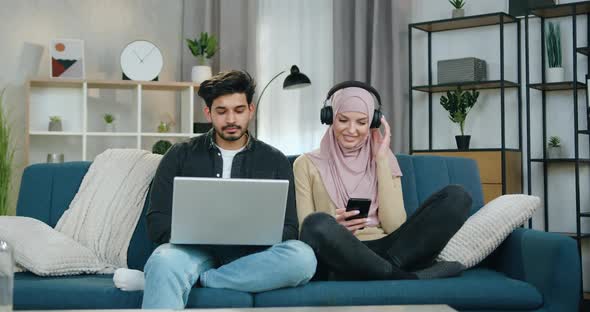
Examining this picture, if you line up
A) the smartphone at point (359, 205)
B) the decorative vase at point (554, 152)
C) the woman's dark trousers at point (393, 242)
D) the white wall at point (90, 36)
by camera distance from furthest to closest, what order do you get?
the white wall at point (90, 36), the decorative vase at point (554, 152), the smartphone at point (359, 205), the woman's dark trousers at point (393, 242)

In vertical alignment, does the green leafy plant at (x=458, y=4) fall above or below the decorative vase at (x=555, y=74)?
above

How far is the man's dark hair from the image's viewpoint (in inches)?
106

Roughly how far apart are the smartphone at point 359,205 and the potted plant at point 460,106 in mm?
2021

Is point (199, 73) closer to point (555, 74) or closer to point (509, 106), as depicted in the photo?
point (509, 106)

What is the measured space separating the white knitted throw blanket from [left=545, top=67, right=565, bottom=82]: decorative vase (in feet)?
7.78

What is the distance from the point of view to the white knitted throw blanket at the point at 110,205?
2.85m

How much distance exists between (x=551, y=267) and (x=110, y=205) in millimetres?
1582

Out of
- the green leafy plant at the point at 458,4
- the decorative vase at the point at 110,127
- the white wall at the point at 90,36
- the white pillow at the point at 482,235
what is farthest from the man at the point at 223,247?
the white wall at the point at 90,36

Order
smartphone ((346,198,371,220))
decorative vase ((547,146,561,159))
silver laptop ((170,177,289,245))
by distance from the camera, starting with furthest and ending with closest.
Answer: decorative vase ((547,146,561,159)) → smartphone ((346,198,371,220)) → silver laptop ((170,177,289,245))

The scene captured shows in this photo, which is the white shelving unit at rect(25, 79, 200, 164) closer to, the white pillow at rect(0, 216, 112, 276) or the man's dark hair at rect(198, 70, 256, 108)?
the white pillow at rect(0, 216, 112, 276)

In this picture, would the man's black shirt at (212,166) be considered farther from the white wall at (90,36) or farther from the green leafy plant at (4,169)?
the white wall at (90,36)

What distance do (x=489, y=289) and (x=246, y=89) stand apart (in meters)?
1.07

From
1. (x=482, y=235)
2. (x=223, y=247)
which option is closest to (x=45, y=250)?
(x=223, y=247)

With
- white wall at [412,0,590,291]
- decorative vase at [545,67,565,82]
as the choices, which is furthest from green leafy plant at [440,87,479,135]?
decorative vase at [545,67,565,82]
